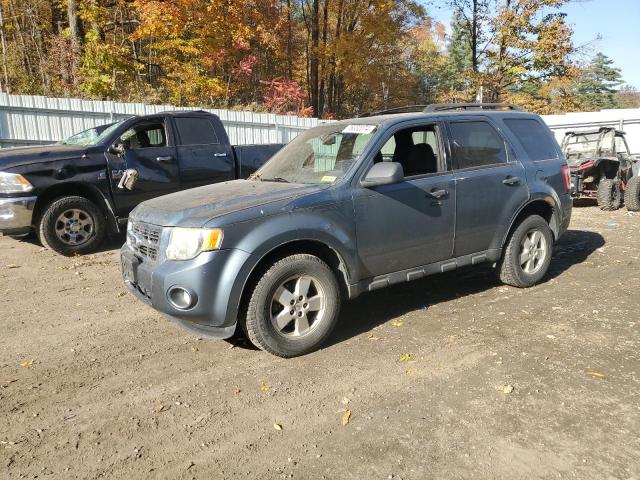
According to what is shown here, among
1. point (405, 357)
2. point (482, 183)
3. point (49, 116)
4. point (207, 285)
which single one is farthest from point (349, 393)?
point (49, 116)

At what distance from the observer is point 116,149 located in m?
7.36

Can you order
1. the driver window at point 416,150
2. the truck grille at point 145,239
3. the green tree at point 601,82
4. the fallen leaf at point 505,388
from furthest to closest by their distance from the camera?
the green tree at point 601,82, the driver window at point 416,150, the truck grille at point 145,239, the fallen leaf at point 505,388

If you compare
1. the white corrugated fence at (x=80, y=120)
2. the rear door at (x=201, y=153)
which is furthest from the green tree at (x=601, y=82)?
the rear door at (x=201, y=153)

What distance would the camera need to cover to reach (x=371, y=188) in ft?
13.8

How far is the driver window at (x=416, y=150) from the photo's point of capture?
4684mm

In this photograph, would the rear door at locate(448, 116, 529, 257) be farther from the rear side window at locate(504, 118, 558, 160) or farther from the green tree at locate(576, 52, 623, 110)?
the green tree at locate(576, 52, 623, 110)

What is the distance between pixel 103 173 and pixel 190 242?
444 centimetres

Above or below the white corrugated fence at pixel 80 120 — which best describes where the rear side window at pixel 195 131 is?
below

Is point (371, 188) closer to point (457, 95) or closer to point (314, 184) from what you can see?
point (314, 184)

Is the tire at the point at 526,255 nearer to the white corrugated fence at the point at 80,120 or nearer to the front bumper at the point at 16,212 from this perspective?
the front bumper at the point at 16,212

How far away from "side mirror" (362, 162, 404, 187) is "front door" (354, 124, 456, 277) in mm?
92

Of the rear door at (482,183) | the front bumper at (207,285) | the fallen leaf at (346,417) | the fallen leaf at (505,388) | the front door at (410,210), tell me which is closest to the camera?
the fallen leaf at (346,417)

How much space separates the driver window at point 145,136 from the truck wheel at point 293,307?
4.94 metres

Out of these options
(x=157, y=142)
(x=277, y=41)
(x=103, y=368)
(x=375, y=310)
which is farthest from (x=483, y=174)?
(x=277, y=41)
